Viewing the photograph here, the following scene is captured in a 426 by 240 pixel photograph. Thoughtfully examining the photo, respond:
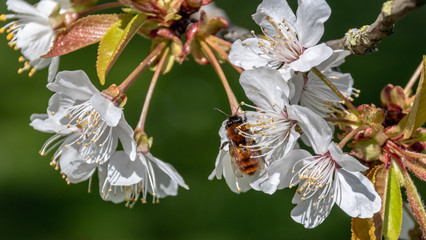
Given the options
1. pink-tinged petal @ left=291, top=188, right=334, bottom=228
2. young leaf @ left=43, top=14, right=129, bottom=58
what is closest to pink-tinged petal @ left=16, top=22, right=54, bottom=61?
young leaf @ left=43, top=14, right=129, bottom=58

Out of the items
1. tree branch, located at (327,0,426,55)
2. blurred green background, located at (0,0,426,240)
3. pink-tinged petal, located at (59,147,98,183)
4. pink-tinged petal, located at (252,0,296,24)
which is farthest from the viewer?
blurred green background, located at (0,0,426,240)

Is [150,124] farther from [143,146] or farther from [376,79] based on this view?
[143,146]

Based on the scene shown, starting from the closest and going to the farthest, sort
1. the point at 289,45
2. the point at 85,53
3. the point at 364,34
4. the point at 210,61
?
the point at 364,34
the point at 289,45
the point at 210,61
the point at 85,53

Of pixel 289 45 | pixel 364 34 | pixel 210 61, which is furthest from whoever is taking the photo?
pixel 210 61

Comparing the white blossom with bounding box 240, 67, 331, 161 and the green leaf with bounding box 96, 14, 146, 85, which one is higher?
the green leaf with bounding box 96, 14, 146, 85

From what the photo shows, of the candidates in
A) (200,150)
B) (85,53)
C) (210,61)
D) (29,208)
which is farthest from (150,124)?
(210,61)

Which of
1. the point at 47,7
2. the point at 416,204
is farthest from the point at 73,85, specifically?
the point at 416,204

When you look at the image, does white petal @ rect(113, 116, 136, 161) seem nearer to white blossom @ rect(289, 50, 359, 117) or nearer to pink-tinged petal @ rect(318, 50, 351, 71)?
white blossom @ rect(289, 50, 359, 117)
